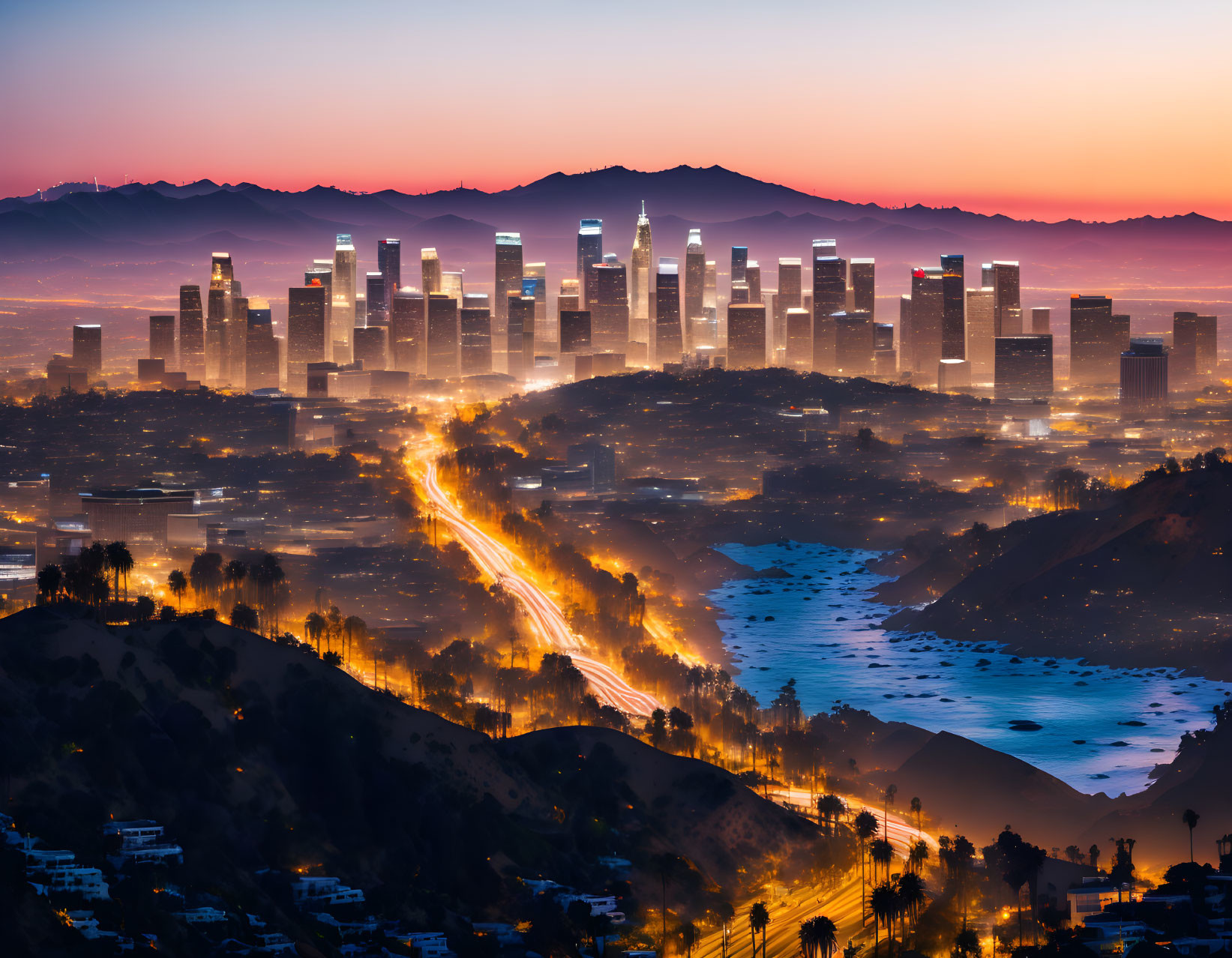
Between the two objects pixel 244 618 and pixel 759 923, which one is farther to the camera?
pixel 244 618

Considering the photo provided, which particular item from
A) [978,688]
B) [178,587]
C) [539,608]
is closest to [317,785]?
[178,587]

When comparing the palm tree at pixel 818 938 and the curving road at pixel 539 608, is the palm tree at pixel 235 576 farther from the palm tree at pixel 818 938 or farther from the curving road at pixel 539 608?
the palm tree at pixel 818 938

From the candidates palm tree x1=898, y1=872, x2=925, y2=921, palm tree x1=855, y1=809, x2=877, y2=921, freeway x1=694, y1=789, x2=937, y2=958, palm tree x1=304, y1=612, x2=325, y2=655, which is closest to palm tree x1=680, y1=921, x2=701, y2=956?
freeway x1=694, y1=789, x2=937, y2=958

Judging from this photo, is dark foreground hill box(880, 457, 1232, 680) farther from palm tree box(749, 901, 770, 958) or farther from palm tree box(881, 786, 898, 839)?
palm tree box(749, 901, 770, 958)

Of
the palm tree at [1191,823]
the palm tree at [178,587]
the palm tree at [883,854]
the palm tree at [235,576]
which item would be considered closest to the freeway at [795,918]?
the palm tree at [883,854]

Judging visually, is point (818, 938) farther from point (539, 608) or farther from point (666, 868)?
point (539, 608)

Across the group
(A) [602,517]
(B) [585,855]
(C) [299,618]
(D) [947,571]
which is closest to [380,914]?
(B) [585,855]
